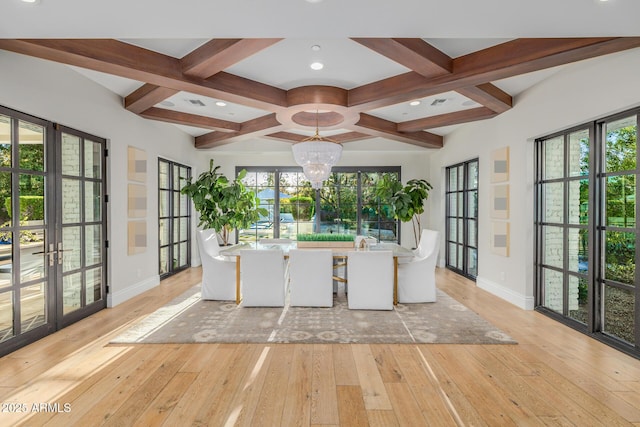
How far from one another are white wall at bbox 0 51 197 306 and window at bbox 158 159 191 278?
30 centimetres

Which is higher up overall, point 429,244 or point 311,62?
point 311,62

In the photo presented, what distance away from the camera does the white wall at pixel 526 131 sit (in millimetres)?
3098

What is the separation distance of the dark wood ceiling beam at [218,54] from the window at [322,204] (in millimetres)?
4673

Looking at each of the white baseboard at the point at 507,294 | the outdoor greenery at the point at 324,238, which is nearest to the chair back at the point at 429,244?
the outdoor greenery at the point at 324,238

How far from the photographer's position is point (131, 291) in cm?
485

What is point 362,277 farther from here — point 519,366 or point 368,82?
point 368,82

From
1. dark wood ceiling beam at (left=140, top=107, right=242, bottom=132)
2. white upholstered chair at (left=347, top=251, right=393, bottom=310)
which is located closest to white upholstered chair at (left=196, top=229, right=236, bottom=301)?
white upholstered chair at (left=347, top=251, right=393, bottom=310)

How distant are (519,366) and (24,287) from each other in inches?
172

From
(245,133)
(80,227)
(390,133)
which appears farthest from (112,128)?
(390,133)

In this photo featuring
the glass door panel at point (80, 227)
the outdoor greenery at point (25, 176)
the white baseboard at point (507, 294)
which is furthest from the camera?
the white baseboard at point (507, 294)

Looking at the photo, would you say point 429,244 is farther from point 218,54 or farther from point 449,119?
point 218,54

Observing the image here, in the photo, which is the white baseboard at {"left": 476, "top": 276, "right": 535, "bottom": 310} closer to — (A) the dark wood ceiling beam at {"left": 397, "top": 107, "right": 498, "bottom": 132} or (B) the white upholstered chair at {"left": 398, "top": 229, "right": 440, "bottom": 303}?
(B) the white upholstered chair at {"left": 398, "top": 229, "right": 440, "bottom": 303}

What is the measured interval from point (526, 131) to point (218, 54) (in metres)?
3.73

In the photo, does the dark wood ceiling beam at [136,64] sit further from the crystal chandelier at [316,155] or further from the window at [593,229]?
the window at [593,229]
